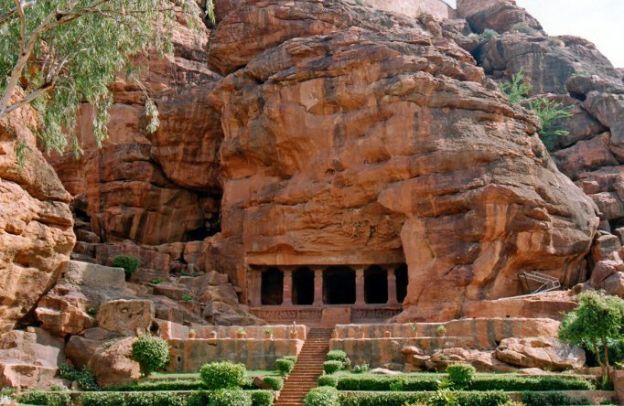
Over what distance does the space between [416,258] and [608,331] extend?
1375 centimetres

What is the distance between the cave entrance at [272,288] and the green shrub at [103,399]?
69.5ft

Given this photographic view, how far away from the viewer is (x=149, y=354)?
28.3 metres

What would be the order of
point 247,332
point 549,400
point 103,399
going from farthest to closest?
point 247,332 → point 103,399 → point 549,400

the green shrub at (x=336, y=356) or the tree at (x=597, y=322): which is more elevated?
the tree at (x=597, y=322)

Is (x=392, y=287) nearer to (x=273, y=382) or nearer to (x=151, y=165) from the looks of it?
(x=273, y=382)

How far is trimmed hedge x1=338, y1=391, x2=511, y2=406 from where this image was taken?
22531 mm

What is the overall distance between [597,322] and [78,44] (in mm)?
20363

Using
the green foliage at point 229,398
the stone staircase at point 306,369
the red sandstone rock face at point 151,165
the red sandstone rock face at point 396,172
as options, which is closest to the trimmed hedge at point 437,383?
the stone staircase at point 306,369

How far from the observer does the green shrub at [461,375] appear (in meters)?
24.1

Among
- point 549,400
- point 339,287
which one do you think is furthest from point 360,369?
point 339,287

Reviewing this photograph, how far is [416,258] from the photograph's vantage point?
3800 centimetres

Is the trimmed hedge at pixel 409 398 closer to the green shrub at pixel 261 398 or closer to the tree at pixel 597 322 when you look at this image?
the green shrub at pixel 261 398

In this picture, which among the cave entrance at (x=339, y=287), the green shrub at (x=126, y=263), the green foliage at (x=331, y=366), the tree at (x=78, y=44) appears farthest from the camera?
the cave entrance at (x=339, y=287)

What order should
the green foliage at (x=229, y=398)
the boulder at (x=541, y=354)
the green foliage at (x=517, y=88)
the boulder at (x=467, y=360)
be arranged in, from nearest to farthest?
the green foliage at (x=229, y=398)
the boulder at (x=541, y=354)
the boulder at (x=467, y=360)
the green foliage at (x=517, y=88)
